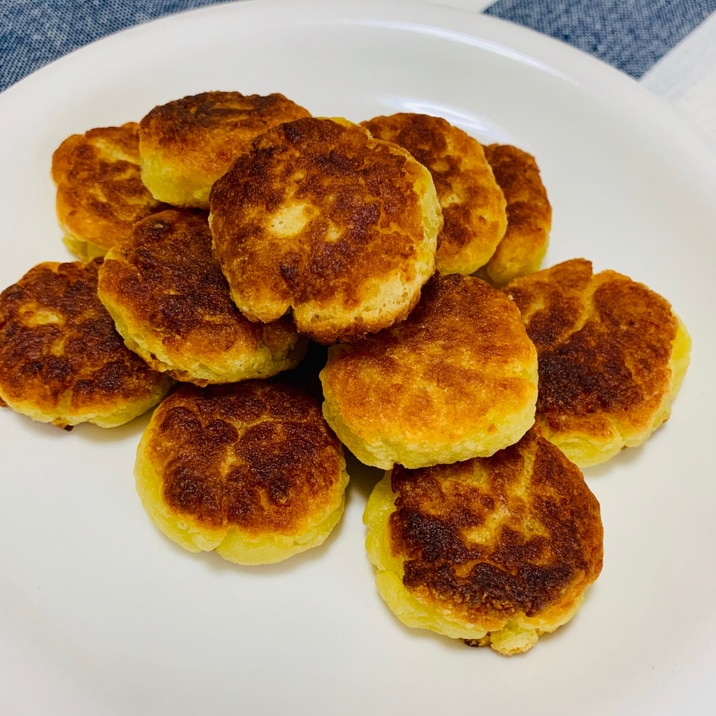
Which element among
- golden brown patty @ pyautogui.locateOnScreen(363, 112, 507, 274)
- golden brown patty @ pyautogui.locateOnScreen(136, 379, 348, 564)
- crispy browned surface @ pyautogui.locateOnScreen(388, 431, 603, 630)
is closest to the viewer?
crispy browned surface @ pyautogui.locateOnScreen(388, 431, 603, 630)

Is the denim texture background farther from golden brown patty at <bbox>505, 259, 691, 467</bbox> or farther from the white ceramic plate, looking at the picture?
golden brown patty at <bbox>505, 259, 691, 467</bbox>

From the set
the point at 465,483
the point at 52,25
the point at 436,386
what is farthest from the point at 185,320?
the point at 52,25

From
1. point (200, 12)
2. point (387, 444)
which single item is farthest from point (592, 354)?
point (200, 12)

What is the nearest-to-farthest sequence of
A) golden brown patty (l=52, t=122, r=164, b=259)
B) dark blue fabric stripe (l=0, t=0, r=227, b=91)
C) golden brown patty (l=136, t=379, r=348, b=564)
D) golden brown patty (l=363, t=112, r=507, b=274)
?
golden brown patty (l=136, t=379, r=348, b=564)
golden brown patty (l=363, t=112, r=507, b=274)
golden brown patty (l=52, t=122, r=164, b=259)
dark blue fabric stripe (l=0, t=0, r=227, b=91)

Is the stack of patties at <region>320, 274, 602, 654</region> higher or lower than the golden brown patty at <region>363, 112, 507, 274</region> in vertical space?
lower

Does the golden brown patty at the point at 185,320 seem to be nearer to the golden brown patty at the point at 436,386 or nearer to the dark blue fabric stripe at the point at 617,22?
the golden brown patty at the point at 436,386

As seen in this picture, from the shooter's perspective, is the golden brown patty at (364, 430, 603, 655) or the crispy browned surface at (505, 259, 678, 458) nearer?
the golden brown patty at (364, 430, 603, 655)

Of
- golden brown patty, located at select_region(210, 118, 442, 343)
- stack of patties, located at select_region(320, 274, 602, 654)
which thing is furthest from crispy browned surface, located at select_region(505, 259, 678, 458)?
golden brown patty, located at select_region(210, 118, 442, 343)
